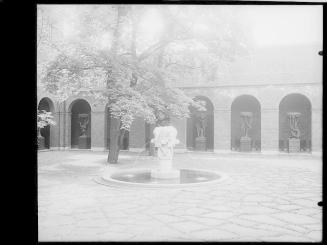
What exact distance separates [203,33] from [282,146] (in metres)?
10.7

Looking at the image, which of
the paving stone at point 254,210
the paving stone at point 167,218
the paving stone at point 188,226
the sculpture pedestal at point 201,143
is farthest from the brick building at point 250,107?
the paving stone at point 188,226

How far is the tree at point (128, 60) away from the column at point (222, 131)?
18.1ft

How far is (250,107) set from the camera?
22828 millimetres

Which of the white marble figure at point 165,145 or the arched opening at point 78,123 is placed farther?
the arched opening at point 78,123

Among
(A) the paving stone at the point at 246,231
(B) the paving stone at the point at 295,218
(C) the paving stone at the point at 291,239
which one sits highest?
(B) the paving stone at the point at 295,218

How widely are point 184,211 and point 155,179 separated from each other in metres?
3.23

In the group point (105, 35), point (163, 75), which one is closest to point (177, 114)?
point (163, 75)

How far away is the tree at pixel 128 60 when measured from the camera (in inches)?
498

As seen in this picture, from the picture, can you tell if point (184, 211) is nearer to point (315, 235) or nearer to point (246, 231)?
point (246, 231)

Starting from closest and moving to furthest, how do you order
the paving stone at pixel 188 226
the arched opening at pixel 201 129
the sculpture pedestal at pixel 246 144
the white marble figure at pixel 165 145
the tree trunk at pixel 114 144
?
the paving stone at pixel 188 226 < the white marble figure at pixel 165 145 < the tree trunk at pixel 114 144 < the sculpture pedestal at pixel 246 144 < the arched opening at pixel 201 129

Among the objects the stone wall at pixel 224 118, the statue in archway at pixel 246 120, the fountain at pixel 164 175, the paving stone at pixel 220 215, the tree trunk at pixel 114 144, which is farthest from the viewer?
the statue in archway at pixel 246 120

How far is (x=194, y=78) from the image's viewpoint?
21062 millimetres

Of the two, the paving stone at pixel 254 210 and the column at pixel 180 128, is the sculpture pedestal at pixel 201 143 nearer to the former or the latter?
the column at pixel 180 128
